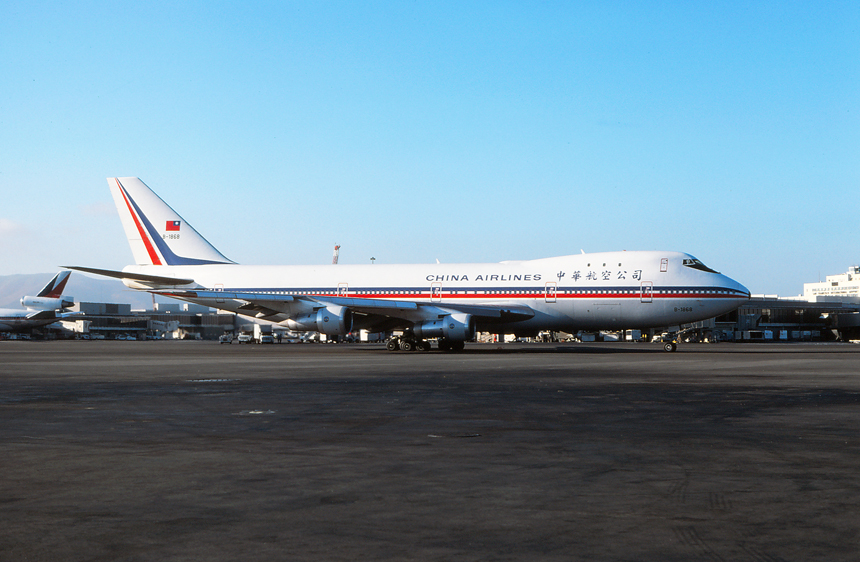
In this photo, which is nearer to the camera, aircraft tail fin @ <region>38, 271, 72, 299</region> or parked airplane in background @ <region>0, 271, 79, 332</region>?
parked airplane in background @ <region>0, 271, 79, 332</region>

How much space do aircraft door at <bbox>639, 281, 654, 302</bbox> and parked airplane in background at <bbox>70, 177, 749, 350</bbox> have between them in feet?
0.17

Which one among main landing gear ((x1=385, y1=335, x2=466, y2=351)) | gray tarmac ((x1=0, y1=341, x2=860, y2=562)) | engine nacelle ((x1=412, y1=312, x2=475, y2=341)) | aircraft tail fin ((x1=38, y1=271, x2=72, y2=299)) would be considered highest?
aircraft tail fin ((x1=38, y1=271, x2=72, y2=299))

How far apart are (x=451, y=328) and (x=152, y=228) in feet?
68.8

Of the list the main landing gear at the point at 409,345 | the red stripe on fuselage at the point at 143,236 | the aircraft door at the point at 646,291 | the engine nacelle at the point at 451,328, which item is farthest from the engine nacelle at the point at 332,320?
the aircraft door at the point at 646,291

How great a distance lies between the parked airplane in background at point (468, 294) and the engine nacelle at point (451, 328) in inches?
2.0

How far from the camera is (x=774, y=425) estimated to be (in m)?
10.4

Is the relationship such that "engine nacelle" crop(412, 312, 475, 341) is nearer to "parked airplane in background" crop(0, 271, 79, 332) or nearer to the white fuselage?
the white fuselage

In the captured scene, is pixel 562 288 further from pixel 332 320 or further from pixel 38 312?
pixel 38 312

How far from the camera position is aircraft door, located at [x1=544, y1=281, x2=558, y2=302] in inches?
1519

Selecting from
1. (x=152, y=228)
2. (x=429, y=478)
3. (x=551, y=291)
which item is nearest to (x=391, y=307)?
(x=551, y=291)

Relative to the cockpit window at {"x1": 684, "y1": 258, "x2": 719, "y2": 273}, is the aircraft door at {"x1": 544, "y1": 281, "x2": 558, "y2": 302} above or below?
below

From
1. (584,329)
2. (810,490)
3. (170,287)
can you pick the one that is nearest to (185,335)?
(170,287)

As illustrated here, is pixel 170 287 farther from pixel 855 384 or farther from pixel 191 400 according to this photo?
pixel 855 384

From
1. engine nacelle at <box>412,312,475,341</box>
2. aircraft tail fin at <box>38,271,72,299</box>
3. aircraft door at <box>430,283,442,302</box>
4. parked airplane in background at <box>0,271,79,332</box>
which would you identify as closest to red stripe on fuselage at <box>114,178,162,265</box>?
aircraft door at <box>430,283,442,302</box>
